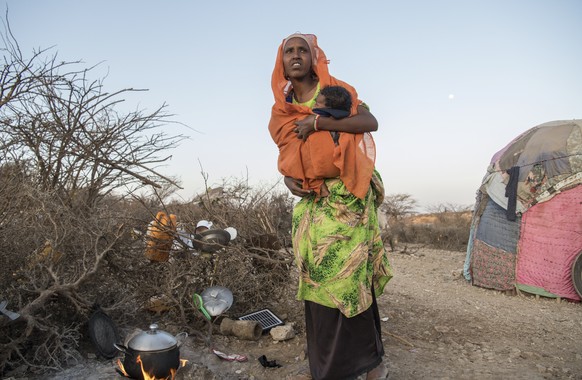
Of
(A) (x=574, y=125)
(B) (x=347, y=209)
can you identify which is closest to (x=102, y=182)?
(B) (x=347, y=209)

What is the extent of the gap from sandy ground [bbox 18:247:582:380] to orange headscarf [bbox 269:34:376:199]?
1325 millimetres

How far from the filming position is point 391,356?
3.24 meters

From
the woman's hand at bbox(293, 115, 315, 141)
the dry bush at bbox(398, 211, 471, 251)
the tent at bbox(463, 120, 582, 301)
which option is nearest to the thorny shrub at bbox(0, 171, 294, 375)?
the woman's hand at bbox(293, 115, 315, 141)

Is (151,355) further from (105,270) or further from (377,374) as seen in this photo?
(105,270)

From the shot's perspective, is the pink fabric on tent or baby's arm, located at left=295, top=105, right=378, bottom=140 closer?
baby's arm, located at left=295, top=105, right=378, bottom=140

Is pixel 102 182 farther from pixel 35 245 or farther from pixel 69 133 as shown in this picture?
pixel 35 245

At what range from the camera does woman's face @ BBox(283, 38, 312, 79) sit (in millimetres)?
2473

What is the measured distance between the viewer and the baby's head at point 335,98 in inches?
91.1

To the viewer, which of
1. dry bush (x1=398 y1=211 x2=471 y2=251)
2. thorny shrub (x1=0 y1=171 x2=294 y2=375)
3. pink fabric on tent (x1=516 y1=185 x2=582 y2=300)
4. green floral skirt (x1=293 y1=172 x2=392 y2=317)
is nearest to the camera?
green floral skirt (x1=293 y1=172 x2=392 y2=317)

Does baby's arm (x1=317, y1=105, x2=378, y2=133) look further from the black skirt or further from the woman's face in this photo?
the black skirt

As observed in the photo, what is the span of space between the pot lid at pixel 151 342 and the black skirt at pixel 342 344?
869 mm

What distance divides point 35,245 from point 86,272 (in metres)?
0.56

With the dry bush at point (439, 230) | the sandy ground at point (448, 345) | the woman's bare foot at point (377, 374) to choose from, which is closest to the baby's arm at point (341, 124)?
the woman's bare foot at point (377, 374)

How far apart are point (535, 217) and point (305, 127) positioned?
17.5 ft
